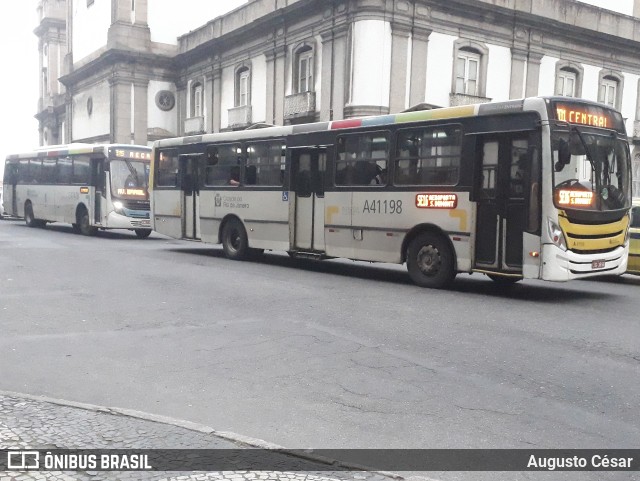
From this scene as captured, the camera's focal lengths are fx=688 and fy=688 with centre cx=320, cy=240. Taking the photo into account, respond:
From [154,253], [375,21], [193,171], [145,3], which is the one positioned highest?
[145,3]

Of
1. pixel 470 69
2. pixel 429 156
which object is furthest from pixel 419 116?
pixel 470 69

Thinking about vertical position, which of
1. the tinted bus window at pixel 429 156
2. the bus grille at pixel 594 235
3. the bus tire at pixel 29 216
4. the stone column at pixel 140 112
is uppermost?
the stone column at pixel 140 112

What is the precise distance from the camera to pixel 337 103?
27250 mm

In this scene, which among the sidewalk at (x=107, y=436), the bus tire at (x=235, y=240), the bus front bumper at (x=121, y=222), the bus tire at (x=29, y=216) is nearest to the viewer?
the sidewalk at (x=107, y=436)

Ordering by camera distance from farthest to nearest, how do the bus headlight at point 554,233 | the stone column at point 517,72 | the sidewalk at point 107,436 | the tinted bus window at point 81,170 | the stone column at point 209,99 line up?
the stone column at point 209,99 → the stone column at point 517,72 → the tinted bus window at point 81,170 → the bus headlight at point 554,233 → the sidewalk at point 107,436

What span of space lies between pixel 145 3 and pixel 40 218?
65.9 feet

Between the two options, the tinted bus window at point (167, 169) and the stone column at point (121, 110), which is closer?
the tinted bus window at point (167, 169)

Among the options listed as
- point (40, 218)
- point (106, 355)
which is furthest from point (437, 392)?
point (40, 218)

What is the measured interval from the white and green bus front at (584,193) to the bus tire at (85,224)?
17.1 m

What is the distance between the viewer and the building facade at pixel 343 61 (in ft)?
87.2

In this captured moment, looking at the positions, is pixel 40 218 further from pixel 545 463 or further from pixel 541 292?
pixel 545 463

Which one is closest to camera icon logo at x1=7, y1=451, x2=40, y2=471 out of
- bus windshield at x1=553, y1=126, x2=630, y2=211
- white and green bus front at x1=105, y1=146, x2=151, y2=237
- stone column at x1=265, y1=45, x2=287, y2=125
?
bus windshield at x1=553, y1=126, x2=630, y2=211

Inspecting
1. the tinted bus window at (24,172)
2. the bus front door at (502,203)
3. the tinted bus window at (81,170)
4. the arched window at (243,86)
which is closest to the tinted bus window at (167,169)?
the tinted bus window at (81,170)

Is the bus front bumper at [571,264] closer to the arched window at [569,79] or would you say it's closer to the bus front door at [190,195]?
the bus front door at [190,195]
